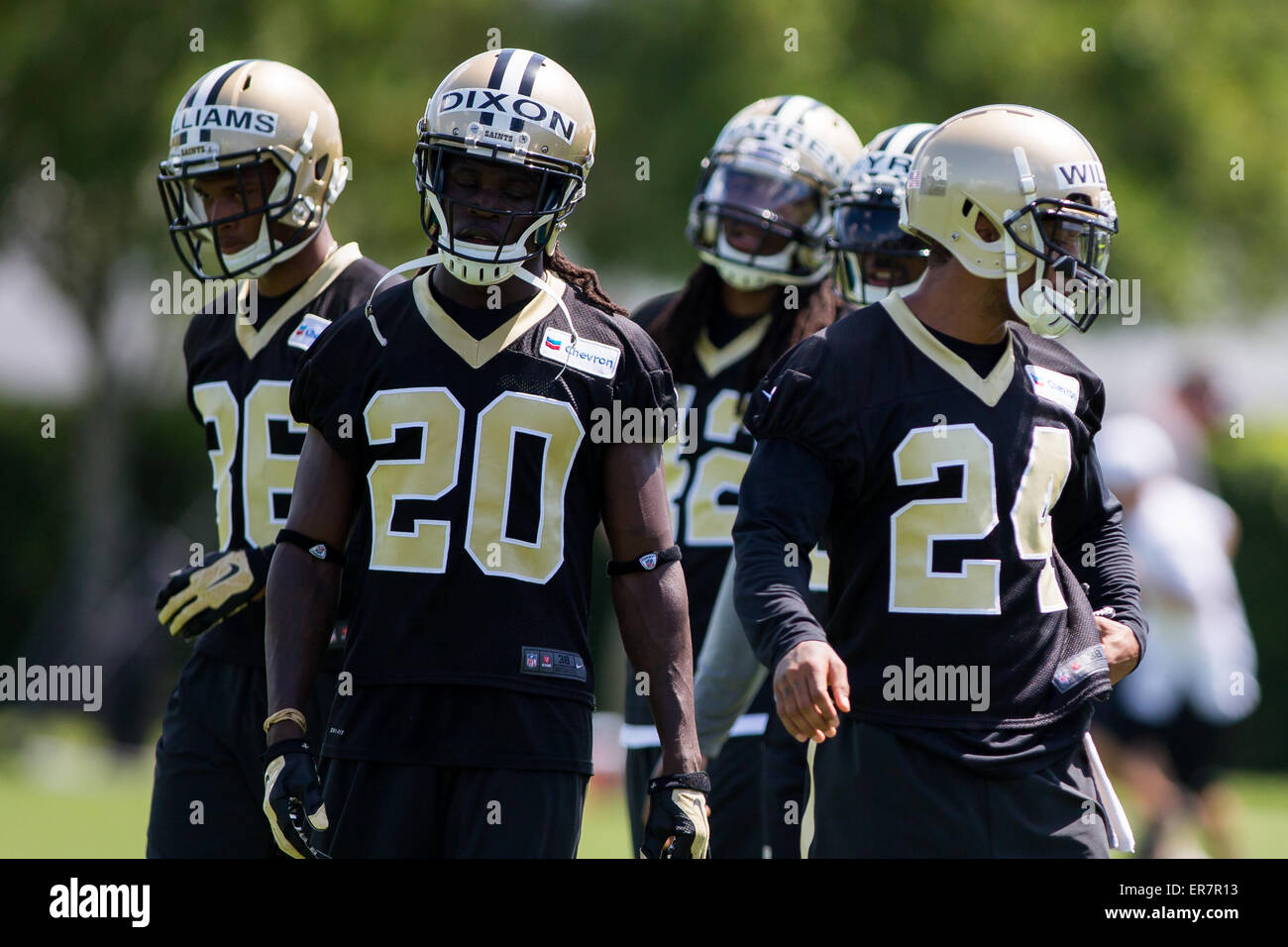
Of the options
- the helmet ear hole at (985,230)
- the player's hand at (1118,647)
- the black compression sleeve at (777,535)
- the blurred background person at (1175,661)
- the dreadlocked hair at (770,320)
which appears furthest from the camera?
the blurred background person at (1175,661)

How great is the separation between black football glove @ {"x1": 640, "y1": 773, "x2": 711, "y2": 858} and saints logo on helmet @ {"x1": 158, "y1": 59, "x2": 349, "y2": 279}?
207cm

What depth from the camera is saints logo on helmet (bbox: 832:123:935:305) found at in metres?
5.45

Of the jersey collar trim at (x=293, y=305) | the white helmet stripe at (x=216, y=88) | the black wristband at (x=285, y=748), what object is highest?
the white helmet stripe at (x=216, y=88)

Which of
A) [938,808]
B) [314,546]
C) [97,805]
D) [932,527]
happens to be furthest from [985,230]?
[97,805]

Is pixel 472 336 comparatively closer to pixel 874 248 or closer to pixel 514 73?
pixel 514 73

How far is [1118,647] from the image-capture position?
Answer: 13.6 feet

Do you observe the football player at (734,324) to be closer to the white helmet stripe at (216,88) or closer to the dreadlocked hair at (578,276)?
the dreadlocked hair at (578,276)

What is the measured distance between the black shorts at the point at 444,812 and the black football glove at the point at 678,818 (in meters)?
0.22

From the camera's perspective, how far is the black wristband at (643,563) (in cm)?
392

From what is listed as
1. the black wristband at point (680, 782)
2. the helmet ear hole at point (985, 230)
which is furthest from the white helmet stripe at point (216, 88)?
the black wristband at point (680, 782)

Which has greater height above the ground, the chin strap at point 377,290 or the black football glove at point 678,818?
the chin strap at point 377,290

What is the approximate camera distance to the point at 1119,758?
31.8 feet

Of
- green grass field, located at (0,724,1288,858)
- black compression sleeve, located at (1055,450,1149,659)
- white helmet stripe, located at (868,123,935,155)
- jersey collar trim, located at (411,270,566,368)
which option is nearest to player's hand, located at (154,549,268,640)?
jersey collar trim, located at (411,270,566,368)

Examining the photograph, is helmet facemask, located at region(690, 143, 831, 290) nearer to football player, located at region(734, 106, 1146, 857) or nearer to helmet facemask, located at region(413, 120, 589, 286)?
football player, located at region(734, 106, 1146, 857)
